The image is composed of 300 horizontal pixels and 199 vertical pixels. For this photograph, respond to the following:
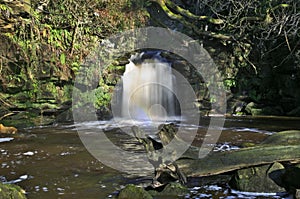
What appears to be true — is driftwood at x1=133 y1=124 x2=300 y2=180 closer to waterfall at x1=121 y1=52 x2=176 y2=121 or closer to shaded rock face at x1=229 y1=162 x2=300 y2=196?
shaded rock face at x1=229 y1=162 x2=300 y2=196

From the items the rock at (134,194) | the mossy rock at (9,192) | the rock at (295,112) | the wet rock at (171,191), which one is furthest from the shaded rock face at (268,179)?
the rock at (295,112)

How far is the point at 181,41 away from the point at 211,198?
11.0 meters

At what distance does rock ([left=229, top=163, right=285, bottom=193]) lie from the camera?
4227 millimetres

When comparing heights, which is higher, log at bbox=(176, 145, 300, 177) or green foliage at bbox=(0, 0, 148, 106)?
green foliage at bbox=(0, 0, 148, 106)

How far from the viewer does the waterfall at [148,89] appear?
13.0 metres

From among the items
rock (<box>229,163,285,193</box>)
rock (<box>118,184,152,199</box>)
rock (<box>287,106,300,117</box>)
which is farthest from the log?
rock (<box>287,106,300,117</box>)

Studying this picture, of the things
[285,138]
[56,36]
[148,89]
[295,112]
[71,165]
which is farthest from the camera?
[148,89]

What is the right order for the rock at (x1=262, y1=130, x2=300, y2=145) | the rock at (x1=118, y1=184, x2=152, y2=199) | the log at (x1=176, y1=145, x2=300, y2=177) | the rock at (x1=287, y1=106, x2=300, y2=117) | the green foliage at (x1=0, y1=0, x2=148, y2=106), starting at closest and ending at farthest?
the rock at (x1=118, y1=184, x2=152, y2=199) → the log at (x1=176, y1=145, x2=300, y2=177) → the rock at (x1=262, y1=130, x2=300, y2=145) → the green foliage at (x1=0, y1=0, x2=148, y2=106) → the rock at (x1=287, y1=106, x2=300, y2=117)

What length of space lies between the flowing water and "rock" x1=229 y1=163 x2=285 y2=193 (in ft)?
0.29

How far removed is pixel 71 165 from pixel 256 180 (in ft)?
9.30

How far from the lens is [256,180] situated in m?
4.29

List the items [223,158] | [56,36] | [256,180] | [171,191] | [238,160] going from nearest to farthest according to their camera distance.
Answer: [171,191]
[256,180]
[238,160]
[223,158]
[56,36]

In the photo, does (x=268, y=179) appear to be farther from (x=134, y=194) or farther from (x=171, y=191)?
(x=134, y=194)

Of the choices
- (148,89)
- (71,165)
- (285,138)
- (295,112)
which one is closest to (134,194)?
(71,165)
